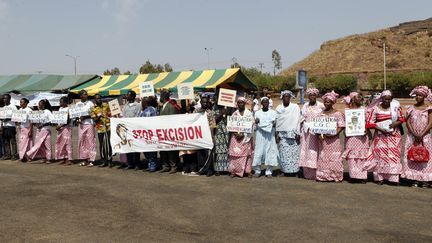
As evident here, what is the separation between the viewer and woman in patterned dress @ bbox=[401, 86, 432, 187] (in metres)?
7.50

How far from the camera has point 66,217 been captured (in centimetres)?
611

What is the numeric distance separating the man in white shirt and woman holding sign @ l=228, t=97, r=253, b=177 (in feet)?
20.6

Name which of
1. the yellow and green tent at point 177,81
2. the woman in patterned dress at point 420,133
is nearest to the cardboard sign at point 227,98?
the woman in patterned dress at point 420,133

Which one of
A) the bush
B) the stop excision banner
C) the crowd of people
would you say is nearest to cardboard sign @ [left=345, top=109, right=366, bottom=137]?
the crowd of people

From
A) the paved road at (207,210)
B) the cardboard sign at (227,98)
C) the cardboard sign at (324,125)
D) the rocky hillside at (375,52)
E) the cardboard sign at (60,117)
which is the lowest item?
the paved road at (207,210)

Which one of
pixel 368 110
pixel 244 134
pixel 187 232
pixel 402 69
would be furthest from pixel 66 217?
pixel 402 69

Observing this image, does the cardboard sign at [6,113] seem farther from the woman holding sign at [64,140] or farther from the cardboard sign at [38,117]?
the woman holding sign at [64,140]

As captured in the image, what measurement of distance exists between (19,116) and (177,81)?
14582 millimetres

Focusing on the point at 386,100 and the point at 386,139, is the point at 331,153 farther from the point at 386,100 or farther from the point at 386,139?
the point at 386,100

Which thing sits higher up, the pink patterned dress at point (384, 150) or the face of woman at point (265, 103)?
the face of woman at point (265, 103)

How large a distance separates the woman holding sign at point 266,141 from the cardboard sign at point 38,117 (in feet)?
17.5

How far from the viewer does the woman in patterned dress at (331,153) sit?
812 centimetres

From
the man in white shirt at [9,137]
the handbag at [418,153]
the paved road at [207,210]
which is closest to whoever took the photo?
the paved road at [207,210]

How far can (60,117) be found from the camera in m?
10.9
